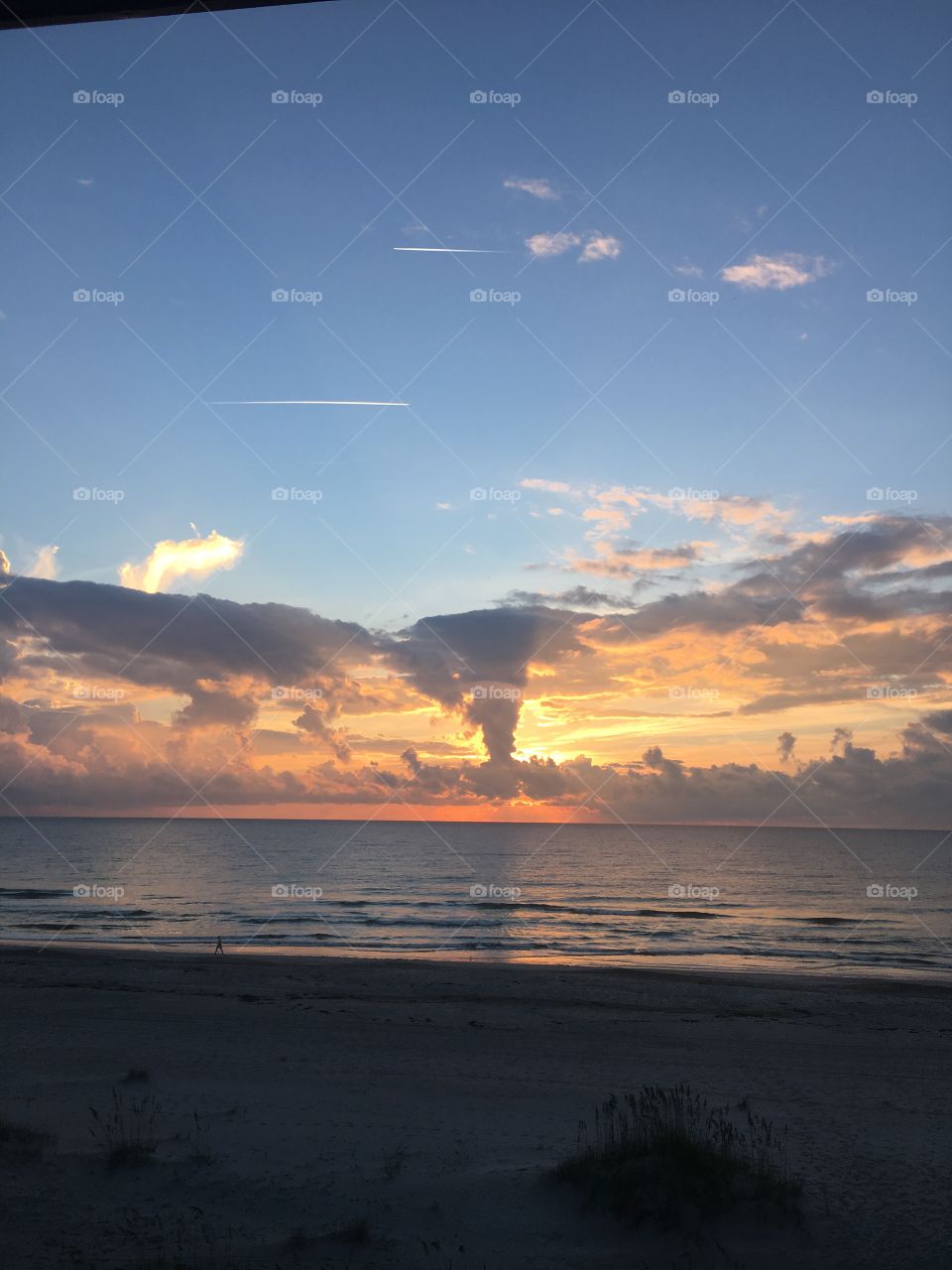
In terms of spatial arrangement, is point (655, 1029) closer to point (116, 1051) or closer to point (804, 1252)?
point (116, 1051)

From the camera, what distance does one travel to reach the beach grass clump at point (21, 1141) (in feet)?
22.6

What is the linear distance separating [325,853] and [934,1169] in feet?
317

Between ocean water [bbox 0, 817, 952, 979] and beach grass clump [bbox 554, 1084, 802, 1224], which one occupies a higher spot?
beach grass clump [bbox 554, 1084, 802, 1224]

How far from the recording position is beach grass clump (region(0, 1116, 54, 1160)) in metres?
6.89

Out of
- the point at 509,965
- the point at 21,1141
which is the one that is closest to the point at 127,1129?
the point at 21,1141

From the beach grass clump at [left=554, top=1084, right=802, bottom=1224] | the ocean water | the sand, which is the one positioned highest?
the beach grass clump at [left=554, top=1084, right=802, bottom=1224]

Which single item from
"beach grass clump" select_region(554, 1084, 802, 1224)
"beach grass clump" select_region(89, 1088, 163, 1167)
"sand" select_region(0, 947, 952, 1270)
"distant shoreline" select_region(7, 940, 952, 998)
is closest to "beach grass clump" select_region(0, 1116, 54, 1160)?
"sand" select_region(0, 947, 952, 1270)

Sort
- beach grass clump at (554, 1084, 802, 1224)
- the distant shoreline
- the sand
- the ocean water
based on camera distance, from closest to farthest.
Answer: the sand
beach grass clump at (554, 1084, 802, 1224)
the distant shoreline
the ocean water

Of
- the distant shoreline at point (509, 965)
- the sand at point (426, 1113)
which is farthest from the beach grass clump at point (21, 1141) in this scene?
the distant shoreline at point (509, 965)

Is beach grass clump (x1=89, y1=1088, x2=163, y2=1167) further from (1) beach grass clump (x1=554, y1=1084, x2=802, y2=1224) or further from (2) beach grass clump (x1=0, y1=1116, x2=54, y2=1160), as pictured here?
(1) beach grass clump (x1=554, y1=1084, x2=802, y2=1224)

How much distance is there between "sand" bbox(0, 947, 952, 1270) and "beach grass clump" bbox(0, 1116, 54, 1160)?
93 millimetres

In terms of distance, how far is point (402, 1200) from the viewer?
6.28 metres

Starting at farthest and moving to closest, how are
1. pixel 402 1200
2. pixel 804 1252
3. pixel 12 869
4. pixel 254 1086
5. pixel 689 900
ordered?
1. pixel 12 869
2. pixel 689 900
3. pixel 254 1086
4. pixel 402 1200
5. pixel 804 1252

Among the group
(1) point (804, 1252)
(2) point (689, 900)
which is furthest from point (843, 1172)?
(2) point (689, 900)
